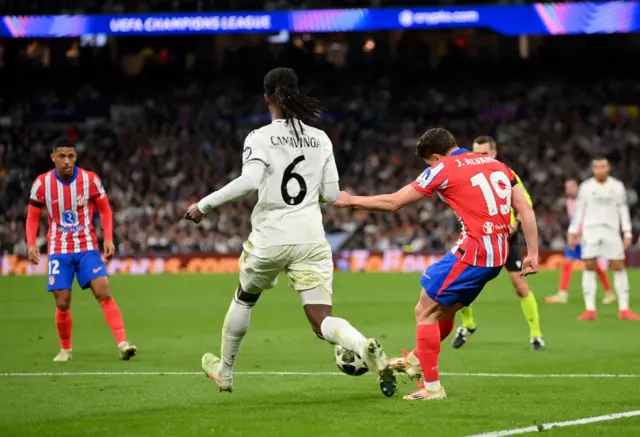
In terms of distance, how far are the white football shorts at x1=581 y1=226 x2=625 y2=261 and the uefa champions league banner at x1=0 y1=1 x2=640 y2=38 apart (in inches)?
733

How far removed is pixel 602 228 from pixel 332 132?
23.7m

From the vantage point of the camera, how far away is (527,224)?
9109 mm

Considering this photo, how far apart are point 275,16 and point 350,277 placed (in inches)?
433

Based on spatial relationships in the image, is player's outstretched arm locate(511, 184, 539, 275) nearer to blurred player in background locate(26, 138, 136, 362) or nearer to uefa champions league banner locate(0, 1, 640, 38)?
blurred player in background locate(26, 138, 136, 362)

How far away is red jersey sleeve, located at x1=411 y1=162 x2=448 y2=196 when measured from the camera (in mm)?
8719

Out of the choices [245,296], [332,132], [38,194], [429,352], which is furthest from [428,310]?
[332,132]

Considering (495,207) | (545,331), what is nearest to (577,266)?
(545,331)

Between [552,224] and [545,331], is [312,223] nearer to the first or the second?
[545,331]

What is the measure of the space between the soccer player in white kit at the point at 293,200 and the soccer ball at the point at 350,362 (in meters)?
0.12

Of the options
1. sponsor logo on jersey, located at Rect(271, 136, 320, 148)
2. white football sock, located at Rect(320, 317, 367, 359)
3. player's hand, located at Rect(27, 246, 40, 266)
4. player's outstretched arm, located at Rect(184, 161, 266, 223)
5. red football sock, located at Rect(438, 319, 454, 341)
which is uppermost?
sponsor logo on jersey, located at Rect(271, 136, 320, 148)

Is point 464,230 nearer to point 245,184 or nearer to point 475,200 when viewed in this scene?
point 475,200

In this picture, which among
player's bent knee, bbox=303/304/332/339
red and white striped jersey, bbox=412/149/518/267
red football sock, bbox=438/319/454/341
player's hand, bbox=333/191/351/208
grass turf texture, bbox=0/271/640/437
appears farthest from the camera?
red football sock, bbox=438/319/454/341

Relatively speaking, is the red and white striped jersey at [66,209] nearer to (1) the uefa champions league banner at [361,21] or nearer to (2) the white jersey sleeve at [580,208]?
(2) the white jersey sleeve at [580,208]

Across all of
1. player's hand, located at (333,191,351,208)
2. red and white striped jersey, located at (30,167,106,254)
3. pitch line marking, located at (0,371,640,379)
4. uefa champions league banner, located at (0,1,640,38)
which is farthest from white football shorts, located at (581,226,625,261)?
uefa champions league banner, located at (0,1,640,38)
